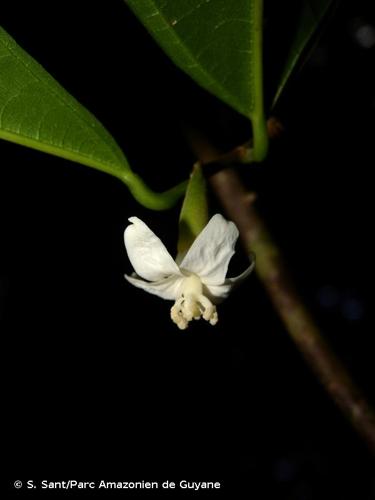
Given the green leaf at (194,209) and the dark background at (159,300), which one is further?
the dark background at (159,300)

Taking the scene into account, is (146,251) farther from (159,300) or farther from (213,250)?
(159,300)

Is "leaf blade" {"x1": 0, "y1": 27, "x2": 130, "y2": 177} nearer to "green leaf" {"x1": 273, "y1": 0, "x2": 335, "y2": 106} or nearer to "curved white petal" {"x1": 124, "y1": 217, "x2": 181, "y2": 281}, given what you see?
"curved white petal" {"x1": 124, "y1": 217, "x2": 181, "y2": 281}

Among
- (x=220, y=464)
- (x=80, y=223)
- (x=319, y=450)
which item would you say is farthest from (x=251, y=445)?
(x=80, y=223)

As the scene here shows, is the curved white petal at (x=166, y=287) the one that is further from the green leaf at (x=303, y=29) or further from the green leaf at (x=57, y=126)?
the green leaf at (x=303, y=29)

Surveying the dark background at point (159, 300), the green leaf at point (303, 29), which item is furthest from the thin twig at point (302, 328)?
the green leaf at point (303, 29)

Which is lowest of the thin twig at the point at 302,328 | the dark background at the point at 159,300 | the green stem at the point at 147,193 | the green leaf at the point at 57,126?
the thin twig at the point at 302,328

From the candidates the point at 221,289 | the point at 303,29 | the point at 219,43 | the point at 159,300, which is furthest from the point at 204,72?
the point at 159,300

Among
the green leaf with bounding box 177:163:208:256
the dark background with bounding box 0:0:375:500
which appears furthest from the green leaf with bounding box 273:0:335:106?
the green leaf with bounding box 177:163:208:256
